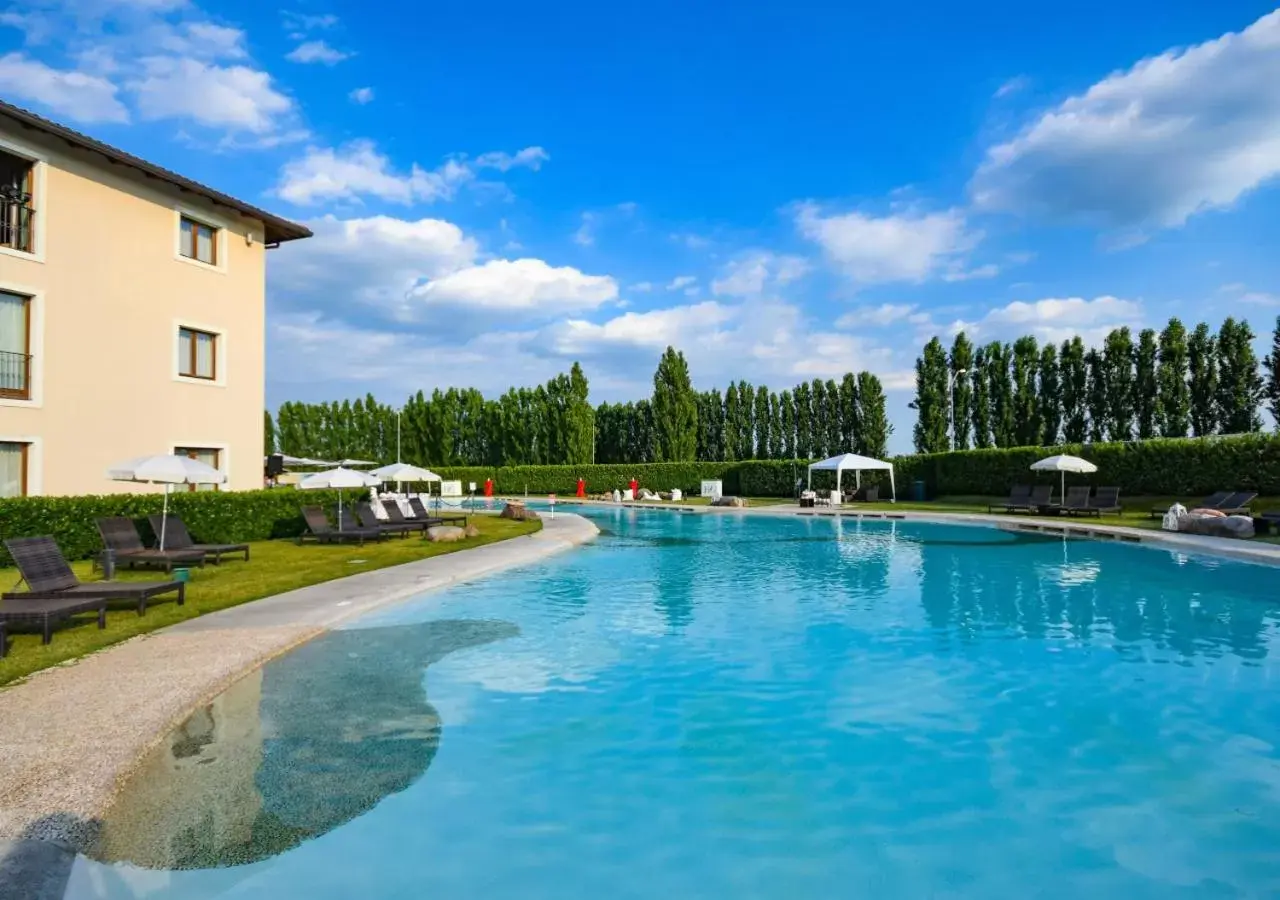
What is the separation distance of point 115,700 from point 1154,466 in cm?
3285

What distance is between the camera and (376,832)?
183 inches

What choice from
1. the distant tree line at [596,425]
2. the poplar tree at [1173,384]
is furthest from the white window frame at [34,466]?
the poplar tree at [1173,384]

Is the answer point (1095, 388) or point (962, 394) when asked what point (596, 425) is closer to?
point (962, 394)

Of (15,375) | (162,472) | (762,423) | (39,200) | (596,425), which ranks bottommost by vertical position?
(162,472)

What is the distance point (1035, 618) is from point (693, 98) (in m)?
18.0

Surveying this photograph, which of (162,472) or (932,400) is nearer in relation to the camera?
(162,472)

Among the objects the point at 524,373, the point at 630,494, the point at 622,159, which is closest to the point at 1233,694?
the point at 622,159

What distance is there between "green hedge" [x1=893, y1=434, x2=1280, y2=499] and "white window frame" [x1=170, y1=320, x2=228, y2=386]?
30.5 m

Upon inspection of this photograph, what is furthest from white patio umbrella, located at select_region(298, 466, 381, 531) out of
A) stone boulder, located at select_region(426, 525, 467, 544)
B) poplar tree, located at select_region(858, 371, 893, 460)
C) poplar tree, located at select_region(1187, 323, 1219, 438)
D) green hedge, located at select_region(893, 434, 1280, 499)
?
poplar tree, located at select_region(1187, 323, 1219, 438)

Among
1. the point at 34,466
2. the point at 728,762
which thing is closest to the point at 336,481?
the point at 34,466

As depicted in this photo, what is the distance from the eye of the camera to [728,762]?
590 centimetres

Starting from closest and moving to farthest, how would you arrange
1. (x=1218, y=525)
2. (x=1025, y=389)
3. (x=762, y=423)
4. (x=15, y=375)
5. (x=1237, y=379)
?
(x=15, y=375), (x=1218, y=525), (x=1237, y=379), (x=1025, y=389), (x=762, y=423)

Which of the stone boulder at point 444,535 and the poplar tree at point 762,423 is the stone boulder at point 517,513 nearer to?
the stone boulder at point 444,535

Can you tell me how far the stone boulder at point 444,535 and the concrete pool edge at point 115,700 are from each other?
763 centimetres
